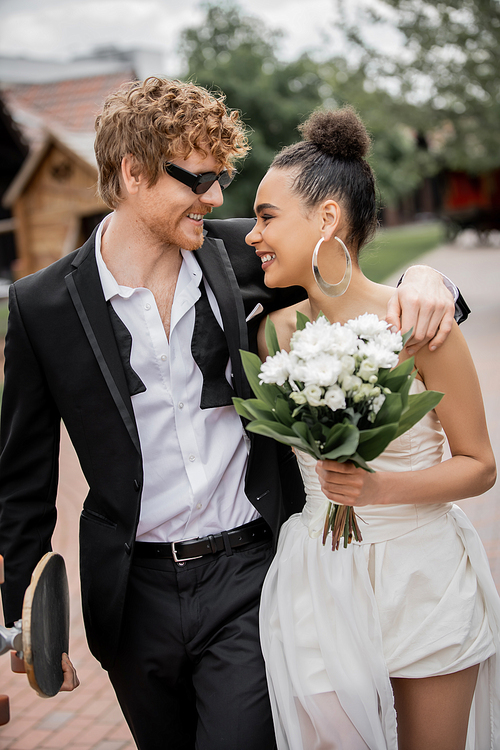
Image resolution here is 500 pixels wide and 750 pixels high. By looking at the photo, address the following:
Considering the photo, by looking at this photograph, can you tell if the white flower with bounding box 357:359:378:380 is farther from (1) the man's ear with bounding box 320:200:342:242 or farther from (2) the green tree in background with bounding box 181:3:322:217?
(2) the green tree in background with bounding box 181:3:322:217

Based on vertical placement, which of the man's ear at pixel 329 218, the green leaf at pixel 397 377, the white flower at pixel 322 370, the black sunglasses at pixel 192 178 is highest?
the black sunglasses at pixel 192 178

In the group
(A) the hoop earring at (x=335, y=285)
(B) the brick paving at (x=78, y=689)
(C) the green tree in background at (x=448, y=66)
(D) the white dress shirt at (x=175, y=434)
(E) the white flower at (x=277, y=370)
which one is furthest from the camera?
(C) the green tree in background at (x=448, y=66)

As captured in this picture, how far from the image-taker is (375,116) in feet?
49.2

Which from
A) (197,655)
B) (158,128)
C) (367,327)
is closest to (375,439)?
(367,327)

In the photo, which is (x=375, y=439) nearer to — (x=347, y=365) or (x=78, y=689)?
(x=347, y=365)

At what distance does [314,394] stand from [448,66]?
12947 mm

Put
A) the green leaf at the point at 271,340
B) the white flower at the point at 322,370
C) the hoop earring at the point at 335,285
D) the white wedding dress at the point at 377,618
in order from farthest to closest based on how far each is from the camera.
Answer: the hoop earring at the point at 335,285 → the white wedding dress at the point at 377,618 → the green leaf at the point at 271,340 → the white flower at the point at 322,370

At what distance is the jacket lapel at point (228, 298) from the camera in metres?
2.52

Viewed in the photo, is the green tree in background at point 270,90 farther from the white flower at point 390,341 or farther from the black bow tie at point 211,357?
the white flower at point 390,341

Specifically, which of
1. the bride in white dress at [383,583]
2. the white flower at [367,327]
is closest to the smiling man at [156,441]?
the bride in white dress at [383,583]

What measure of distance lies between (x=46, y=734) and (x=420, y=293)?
10.5ft

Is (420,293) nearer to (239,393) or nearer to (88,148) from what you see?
(239,393)

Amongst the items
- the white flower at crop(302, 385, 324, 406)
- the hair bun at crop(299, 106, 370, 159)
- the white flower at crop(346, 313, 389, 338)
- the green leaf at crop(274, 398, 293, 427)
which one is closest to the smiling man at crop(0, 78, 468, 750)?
the hair bun at crop(299, 106, 370, 159)

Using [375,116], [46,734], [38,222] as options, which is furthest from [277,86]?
[46,734]
